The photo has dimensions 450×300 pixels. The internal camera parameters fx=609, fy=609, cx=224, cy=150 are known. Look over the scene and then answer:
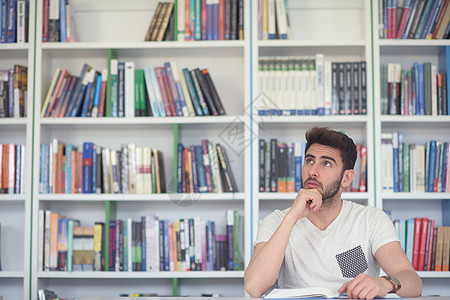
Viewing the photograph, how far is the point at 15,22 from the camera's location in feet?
11.7

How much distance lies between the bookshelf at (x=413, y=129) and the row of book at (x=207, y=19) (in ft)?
2.59

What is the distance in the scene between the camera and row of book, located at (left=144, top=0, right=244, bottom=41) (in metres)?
3.50

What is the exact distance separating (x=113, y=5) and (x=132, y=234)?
1431mm

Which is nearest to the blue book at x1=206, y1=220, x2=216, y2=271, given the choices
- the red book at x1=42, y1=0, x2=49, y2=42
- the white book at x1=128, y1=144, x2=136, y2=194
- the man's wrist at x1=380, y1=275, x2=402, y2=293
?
the white book at x1=128, y1=144, x2=136, y2=194

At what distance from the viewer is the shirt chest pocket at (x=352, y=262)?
2.11 metres

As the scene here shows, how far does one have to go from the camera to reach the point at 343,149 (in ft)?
7.59

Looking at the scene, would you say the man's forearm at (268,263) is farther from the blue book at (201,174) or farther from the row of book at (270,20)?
the row of book at (270,20)

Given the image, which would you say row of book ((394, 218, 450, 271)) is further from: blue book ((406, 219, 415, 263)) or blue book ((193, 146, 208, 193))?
blue book ((193, 146, 208, 193))

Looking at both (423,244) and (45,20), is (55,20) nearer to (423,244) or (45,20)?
(45,20)

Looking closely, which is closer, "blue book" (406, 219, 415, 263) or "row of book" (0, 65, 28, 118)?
"blue book" (406, 219, 415, 263)

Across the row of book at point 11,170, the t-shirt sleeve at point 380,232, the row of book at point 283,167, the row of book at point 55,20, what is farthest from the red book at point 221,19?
the t-shirt sleeve at point 380,232

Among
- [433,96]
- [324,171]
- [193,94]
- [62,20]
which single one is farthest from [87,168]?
[433,96]

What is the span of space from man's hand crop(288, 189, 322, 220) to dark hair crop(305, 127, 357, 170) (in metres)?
0.21

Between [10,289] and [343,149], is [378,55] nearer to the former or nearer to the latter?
[343,149]
